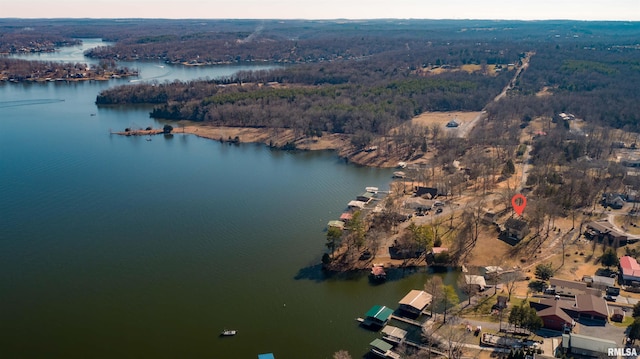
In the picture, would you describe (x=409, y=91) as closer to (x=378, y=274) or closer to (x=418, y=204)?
(x=418, y=204)

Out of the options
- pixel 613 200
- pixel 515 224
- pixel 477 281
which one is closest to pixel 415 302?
pixel 477 281

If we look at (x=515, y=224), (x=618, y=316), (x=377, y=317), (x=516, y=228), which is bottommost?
(x=377, y=317)

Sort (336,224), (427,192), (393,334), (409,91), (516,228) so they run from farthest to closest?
1. (409,91)
2. (427,192)
3. (336,224)
4. (516,228)
5. (393,334)

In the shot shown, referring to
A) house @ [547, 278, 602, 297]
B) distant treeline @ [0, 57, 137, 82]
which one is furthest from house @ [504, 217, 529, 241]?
distant treeline @ [0, 57, 137, 82]

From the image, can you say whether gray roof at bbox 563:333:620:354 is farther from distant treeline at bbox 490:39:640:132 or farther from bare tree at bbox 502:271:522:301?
distant treeline at bbox 490:39:640:132

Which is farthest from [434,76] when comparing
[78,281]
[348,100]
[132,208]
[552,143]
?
[78,281]

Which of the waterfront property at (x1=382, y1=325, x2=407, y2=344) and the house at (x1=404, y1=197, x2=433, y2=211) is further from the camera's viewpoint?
the house at (x1=404, y1=197, x2=433, y2=211)

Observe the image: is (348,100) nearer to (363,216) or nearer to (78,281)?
(363,216)
